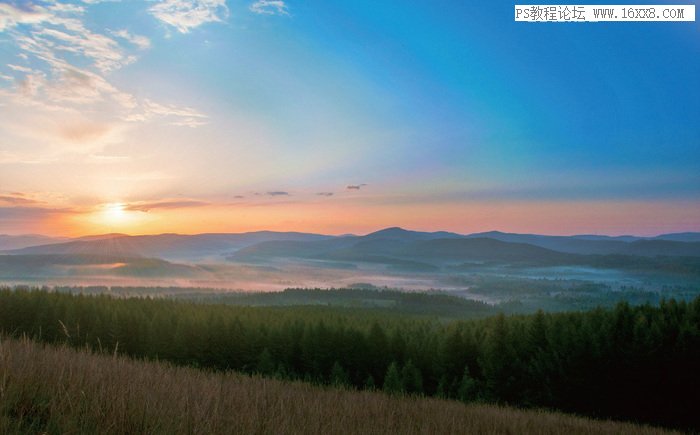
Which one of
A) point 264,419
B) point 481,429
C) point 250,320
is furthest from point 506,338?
point 264,419

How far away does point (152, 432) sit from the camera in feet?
25.4

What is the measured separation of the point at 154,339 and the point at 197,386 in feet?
217

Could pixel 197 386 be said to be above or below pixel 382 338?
above

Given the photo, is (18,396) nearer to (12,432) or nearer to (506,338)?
(12,432)

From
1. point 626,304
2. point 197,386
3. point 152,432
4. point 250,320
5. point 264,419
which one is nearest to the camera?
point 152,432

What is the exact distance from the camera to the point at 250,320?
3250 inches

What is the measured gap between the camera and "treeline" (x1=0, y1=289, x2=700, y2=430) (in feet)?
174

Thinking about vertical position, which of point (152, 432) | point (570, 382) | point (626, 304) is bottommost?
point (570, 382)

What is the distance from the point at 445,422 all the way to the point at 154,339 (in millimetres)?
67949

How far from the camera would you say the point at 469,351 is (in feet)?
220

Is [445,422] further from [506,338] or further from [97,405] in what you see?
[506,338]

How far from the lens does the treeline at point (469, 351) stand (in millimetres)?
53094

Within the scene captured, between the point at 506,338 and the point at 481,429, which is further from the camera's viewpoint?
the point at 506,338

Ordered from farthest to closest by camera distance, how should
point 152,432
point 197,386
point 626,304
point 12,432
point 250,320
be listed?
point 250,320
point 626,304
point 197,386
point 152,432
point 12,432
